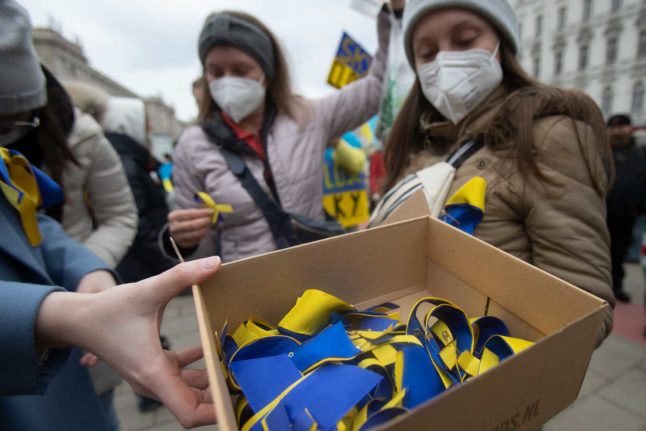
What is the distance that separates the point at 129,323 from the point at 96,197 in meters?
1.36

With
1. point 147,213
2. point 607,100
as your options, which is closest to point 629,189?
point 147,213

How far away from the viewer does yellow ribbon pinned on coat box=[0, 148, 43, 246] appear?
3.09ft

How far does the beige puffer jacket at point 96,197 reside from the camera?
1655 millimetres

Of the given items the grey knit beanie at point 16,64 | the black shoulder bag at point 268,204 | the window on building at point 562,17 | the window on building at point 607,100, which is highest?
the window on building at point 562,17

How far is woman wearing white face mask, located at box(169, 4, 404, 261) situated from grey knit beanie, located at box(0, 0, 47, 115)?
0.67 meters

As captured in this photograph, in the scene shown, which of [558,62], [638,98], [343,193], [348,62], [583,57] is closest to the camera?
[348,62]

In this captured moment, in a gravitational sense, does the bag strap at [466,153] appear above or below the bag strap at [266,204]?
above

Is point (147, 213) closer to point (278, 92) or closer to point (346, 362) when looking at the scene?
point (278, 92)

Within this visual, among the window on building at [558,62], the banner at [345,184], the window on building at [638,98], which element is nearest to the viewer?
the banner at [345,184]

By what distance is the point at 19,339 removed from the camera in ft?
2.07

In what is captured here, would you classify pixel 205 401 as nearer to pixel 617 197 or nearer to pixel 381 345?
pixel 381 345

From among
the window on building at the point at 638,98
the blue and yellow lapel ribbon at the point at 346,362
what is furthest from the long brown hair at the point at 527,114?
the window on building at the point at 638,98

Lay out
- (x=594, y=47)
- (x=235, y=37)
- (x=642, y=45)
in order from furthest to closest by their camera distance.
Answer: (x=594, y=47), (x=642, y=45), (x=235, y=37)

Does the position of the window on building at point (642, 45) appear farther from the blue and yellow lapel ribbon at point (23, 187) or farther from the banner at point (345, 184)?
the blue and yellow lapel ribbon at point (23, 187)
